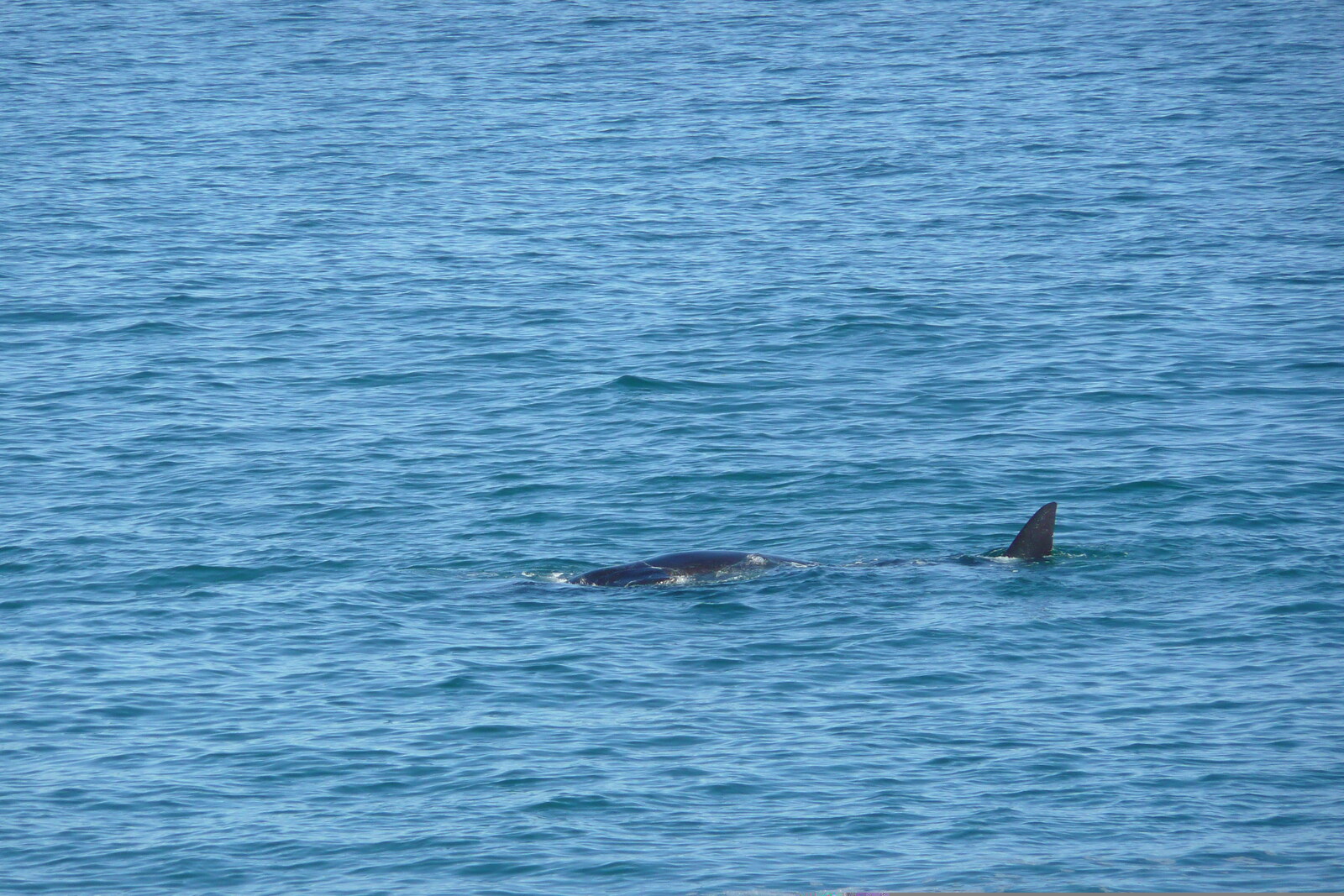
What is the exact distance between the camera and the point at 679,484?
27625 mm

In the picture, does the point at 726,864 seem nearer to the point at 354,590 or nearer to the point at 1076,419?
the point at 354,590

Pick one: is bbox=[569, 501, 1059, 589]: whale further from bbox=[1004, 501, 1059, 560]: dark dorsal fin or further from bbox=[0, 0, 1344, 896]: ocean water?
bbox=[0, 0, 1344, 896]: ocean water

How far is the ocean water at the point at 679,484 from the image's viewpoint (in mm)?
17016

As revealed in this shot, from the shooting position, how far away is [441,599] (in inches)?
897

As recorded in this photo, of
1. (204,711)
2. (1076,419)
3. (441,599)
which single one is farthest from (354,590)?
(1076,419)

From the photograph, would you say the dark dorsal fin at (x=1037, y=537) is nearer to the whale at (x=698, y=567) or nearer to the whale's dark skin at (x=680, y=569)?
the whale at (x=698, y=567)

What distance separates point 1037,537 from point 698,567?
459cm

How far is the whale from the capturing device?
22.7 metres

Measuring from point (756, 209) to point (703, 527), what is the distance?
73.5 ft

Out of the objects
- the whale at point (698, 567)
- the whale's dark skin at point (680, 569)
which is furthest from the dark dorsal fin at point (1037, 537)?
the whale's dark skin at point (680, 569)

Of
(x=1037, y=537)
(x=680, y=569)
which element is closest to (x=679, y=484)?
(x=680, y=569)

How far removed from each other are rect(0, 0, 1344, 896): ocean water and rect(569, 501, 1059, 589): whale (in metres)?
0.30

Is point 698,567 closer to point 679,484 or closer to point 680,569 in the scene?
point 680,569

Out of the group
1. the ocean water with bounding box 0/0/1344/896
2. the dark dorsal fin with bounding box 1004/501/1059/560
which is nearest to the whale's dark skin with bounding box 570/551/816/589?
the ocean water with bounding box 0/0/1344/896
